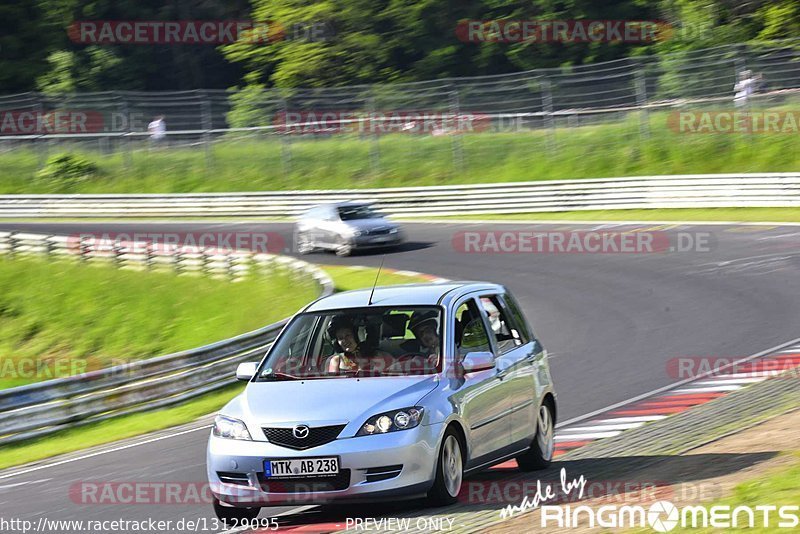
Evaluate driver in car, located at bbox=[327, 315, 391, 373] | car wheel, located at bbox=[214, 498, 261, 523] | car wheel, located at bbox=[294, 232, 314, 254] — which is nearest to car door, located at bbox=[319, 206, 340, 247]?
car wheel, located at bbox=[294, 232, 314, 254]

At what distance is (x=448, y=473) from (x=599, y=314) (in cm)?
1214

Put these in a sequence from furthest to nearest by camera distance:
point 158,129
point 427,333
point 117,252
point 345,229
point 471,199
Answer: point 158,129
point 471,199
point 345,229
point 117,252
point 427,333

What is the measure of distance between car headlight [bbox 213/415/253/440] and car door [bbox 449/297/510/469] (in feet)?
4.51

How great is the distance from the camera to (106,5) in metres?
73.6

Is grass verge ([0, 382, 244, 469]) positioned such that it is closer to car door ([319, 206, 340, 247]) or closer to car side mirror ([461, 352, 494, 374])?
car side mirror ([461, 352, 494, 374])

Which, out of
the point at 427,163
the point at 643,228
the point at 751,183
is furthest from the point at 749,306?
the point at 427,163

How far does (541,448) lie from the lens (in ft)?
31.9

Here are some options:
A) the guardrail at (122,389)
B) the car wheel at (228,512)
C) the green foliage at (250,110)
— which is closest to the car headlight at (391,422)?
the car wheel at (228,512)

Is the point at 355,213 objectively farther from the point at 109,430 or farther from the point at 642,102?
the point at 109,430

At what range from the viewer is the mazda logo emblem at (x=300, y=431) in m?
7.75

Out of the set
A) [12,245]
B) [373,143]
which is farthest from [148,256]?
[373,143]

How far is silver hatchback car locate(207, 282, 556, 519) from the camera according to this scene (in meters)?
7.71

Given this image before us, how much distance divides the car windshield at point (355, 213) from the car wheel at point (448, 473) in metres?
23.2

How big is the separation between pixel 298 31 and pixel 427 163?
79.9 feet
